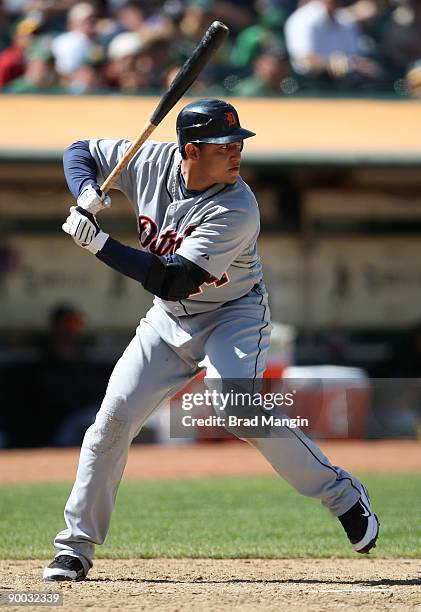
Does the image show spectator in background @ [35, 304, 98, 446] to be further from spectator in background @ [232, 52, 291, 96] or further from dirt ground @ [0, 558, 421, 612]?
dirt ground @ [0, 558, 421, 612]

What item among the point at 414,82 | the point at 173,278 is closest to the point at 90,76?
the point at 414,82

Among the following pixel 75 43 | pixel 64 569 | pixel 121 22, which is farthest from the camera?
pixel 121 22

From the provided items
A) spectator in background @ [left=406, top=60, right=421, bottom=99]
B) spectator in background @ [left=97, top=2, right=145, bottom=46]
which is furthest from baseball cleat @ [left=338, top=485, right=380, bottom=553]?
spectator in background @ [left=97, top=2, right=145, bottom=46]

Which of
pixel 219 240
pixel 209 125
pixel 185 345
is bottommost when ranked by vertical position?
pixel 185 345

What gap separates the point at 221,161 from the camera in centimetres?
419

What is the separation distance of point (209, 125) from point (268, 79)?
6179 millimetres

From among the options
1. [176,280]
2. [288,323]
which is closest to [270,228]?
[288,323]

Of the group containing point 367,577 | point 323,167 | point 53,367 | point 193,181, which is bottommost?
point 53,367

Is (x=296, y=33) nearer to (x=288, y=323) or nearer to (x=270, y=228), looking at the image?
(x=270, y=228)

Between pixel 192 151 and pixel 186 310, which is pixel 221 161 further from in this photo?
pixel 186 310

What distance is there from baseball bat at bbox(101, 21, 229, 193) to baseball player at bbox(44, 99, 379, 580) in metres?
0.10

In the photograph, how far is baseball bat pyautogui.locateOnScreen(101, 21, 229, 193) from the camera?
4.26 m

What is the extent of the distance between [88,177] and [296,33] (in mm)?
6781

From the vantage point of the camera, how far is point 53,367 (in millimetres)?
9742
